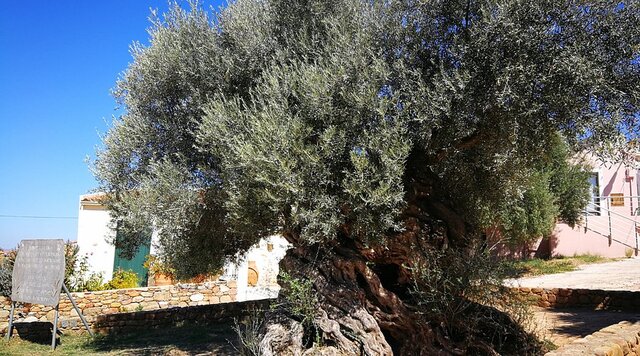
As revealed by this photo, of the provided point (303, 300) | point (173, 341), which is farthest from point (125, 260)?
point (303, 300)

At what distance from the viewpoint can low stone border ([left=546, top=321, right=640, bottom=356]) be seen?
605 centimetres

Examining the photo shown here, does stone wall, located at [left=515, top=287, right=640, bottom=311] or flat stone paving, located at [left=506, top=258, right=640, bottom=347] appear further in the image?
stone wall, located at [left=515, top=287, right=640, bottom=311]

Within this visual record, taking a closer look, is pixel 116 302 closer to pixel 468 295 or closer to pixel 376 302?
pixel 376 302

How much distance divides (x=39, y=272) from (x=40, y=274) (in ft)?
0.25

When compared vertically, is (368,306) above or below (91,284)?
above

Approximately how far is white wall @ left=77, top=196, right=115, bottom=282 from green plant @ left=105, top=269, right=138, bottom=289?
8.69 feet

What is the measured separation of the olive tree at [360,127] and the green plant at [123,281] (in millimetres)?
8769

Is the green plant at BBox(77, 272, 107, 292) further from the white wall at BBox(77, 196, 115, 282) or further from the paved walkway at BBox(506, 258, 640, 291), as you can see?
the paved walkway at BBox(506, 258, 640, 291)

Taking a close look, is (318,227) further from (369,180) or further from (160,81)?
(160,81)

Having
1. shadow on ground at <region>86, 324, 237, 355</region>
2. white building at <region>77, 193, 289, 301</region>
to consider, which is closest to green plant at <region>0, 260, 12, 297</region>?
white building at <region>77, 193, 289, 301</region>

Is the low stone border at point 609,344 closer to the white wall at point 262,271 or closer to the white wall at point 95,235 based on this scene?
the white wall at point 262,271

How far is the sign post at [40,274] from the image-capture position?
1137 cm

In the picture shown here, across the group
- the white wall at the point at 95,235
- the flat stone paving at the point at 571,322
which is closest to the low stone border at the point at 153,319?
the flat stone paving at the point at 571,322

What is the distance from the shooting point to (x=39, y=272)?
38.9 feet
